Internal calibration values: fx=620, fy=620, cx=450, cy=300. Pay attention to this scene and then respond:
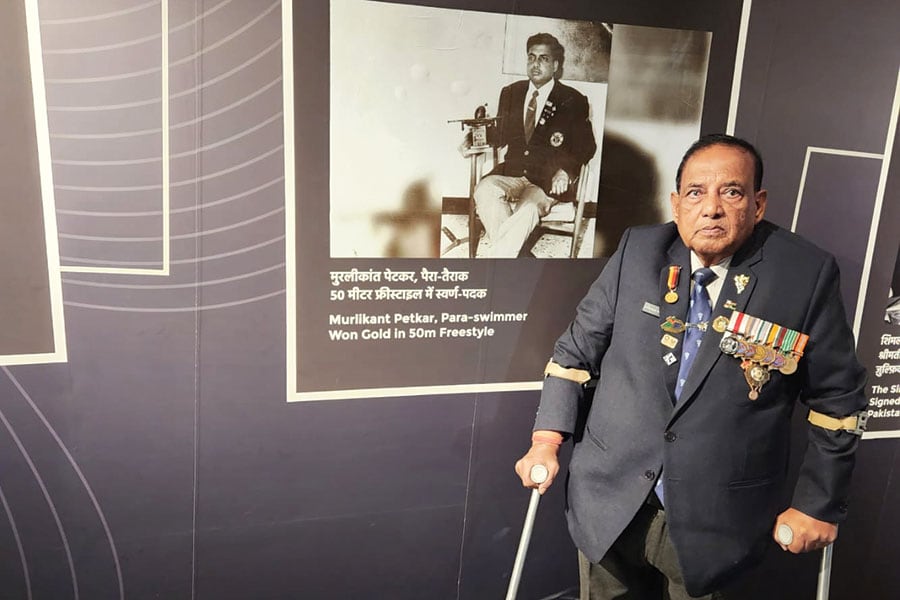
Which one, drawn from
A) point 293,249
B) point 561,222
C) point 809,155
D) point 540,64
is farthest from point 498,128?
point 809,155

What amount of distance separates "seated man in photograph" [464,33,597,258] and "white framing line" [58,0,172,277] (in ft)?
2.97

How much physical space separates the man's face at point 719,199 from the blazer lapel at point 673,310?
3.0 inches

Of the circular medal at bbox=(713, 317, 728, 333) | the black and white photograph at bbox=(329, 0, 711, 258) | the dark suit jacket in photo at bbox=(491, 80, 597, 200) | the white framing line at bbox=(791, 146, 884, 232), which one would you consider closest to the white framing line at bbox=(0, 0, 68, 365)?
the black and white photograph at bbox=(329, 0, 711, 258)

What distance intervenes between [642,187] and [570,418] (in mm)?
877

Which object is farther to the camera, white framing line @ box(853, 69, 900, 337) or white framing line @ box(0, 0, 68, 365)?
white framing line @ box(853, 69, 900, 337)

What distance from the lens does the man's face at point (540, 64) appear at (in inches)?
74.7

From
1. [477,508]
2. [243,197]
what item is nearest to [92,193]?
[243,197]

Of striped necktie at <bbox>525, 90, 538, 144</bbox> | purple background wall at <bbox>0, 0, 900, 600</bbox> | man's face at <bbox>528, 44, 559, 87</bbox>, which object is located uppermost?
man's face at <bbox>528, 44, 559, 87</bbox>

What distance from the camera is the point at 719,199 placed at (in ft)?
4.75

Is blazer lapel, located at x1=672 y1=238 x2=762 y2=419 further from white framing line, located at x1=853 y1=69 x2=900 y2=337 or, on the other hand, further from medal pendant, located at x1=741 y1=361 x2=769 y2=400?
white framing line, located at x1=853 y1=69 x2=900 y2=337

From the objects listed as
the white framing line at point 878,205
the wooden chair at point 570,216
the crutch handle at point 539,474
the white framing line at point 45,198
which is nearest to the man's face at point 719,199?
the wooden chair at point 570,216

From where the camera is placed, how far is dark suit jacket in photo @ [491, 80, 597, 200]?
1.92 m

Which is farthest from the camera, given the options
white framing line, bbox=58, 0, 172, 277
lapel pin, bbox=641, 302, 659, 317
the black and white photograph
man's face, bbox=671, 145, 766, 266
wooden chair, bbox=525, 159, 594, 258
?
wooden chair, bbox=525, 159, 594, 258

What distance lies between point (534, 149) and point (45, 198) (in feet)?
4.62
